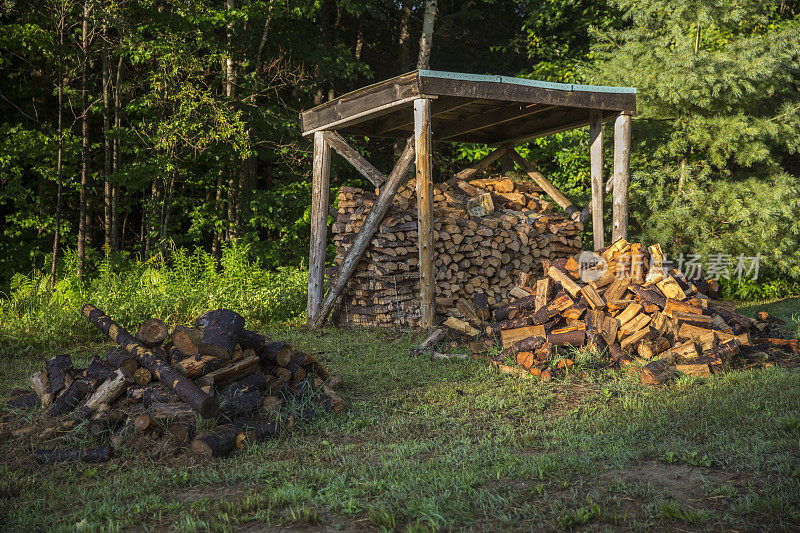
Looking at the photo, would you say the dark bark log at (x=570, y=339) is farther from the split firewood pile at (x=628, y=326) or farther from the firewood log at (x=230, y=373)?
the firewood log at (x=230, y=373)

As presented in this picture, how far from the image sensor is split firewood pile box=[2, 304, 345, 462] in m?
4.13

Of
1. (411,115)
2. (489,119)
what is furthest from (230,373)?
(489,119)

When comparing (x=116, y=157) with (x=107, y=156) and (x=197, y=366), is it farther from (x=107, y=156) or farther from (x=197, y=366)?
(x=197, y=366)

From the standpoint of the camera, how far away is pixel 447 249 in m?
8.41

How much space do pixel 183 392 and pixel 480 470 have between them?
2.06m

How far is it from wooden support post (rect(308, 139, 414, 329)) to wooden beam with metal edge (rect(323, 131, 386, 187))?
0.21m

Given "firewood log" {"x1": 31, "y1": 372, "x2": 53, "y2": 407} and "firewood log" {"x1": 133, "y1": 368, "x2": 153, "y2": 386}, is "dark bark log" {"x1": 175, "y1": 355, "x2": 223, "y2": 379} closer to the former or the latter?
"firewood log" {"x1": 133, "y1": 368, "x2": 153, "y2": 386}

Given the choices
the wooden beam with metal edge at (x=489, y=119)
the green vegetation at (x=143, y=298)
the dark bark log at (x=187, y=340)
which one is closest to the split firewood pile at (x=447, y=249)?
the wooden beam with metal edge at (x=489, y=119)

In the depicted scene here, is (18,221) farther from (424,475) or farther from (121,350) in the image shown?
(424,475)

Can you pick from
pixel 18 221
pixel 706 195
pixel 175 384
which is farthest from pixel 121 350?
pixel 706 195

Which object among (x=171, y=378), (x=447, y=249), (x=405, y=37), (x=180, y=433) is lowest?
(x=180, y=433)

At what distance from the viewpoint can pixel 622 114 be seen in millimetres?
8695

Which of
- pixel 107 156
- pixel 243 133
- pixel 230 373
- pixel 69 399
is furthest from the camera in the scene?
pixel 107 156

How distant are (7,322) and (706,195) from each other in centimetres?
1168
